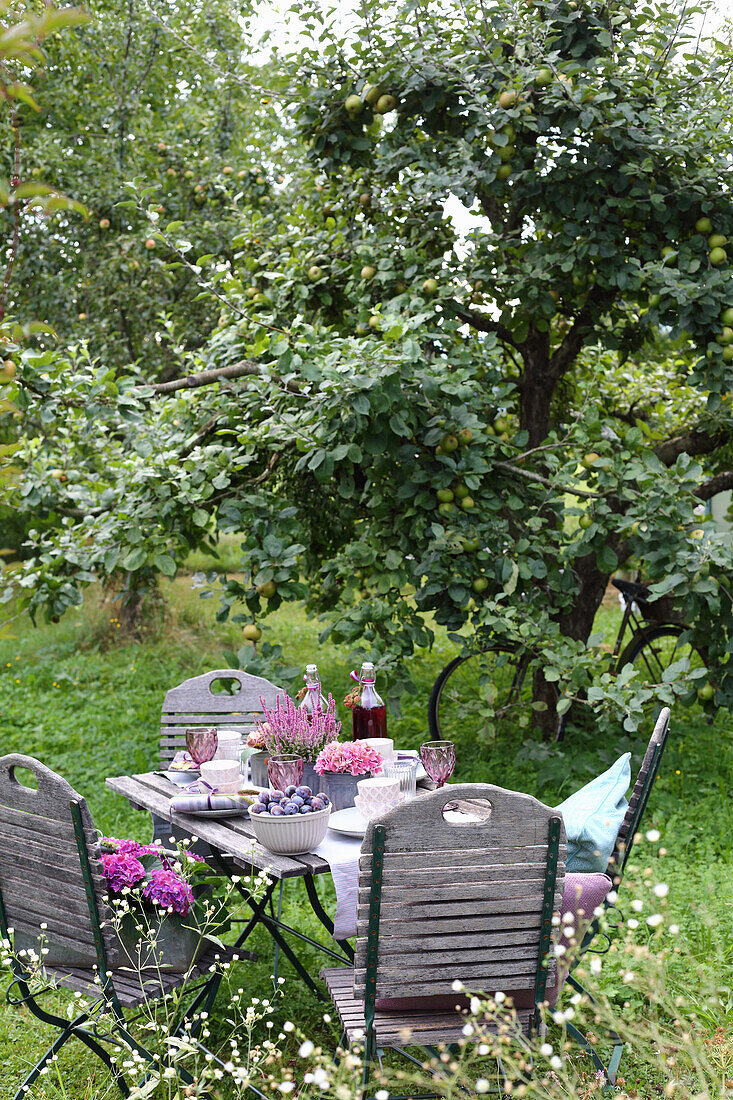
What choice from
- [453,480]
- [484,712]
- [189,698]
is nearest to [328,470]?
[453,480]

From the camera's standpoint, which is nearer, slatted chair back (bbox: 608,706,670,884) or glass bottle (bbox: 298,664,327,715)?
slatted chair back (bbox: 608,706,670,884)

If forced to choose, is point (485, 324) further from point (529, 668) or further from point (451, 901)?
point (451, 901)

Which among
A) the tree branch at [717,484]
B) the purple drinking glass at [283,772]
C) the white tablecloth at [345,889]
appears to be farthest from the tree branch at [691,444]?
the white tablecloth at [345,889]

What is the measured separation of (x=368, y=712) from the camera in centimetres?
277

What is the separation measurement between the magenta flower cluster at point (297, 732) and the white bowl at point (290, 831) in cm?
34

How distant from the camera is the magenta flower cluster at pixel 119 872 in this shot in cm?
212

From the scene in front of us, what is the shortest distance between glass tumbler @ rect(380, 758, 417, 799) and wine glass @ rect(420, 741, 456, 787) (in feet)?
0.20

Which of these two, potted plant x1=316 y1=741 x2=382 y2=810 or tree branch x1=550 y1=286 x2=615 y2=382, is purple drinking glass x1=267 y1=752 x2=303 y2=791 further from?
tree branch x1=550 y1=286 x2=615 y2=382

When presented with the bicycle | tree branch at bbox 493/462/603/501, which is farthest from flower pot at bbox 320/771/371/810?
the bicycle

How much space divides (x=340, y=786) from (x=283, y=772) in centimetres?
25

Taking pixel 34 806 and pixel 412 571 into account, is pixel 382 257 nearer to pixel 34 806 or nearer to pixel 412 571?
pixel 412 571

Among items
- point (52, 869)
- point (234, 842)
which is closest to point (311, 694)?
point (234, 842)

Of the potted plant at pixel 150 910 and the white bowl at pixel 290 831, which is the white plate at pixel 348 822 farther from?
the potted plant at pixel 150 910

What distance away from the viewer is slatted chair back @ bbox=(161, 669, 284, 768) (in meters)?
3.38
